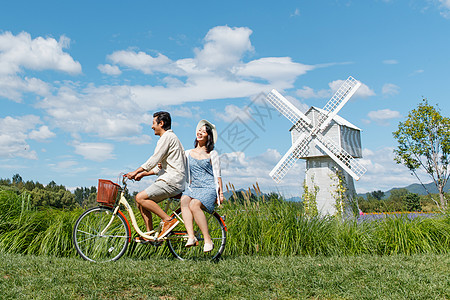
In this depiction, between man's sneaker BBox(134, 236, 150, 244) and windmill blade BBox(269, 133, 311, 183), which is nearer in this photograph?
man's sneaker BBox(134, 236, 150, 244)

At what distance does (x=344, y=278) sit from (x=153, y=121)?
2754 mm

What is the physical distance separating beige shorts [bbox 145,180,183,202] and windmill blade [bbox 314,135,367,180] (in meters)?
10.7

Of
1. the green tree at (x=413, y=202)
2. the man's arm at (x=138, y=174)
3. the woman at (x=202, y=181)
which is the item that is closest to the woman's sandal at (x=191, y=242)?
the woman at (x=202, y=181)

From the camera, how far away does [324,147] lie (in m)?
14.4

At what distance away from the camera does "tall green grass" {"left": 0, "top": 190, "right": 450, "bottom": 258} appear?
18.0 feet

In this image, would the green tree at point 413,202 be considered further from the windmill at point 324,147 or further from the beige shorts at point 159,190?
the beige shorts at point 159,190

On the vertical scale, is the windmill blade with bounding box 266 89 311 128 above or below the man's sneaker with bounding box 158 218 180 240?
above

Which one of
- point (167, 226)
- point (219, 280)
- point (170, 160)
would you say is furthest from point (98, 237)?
point (219, 280)

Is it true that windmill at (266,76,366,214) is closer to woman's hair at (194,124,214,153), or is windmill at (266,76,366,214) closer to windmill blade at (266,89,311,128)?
windmill blade at (266,89,311,128)

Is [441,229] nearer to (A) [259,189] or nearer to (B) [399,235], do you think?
(B) [399,235]

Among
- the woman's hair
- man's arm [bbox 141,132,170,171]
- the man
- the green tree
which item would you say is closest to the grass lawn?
the man

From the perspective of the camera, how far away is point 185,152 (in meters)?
4.75

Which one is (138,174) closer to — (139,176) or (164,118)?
(139,176)

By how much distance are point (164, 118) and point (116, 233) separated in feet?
5.82
